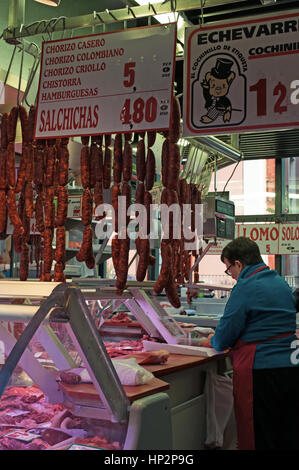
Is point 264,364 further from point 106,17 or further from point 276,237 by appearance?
point 276,237

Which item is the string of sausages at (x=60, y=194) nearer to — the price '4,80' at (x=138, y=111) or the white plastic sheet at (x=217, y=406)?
the price '4,80' at (x=138, y=111)

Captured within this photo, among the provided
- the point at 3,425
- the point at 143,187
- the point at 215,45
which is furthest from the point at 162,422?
the point at 215,45

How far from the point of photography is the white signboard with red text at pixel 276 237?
11.7 m

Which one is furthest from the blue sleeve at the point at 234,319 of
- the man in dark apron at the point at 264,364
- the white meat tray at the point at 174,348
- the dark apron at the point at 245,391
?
the white meat tray at the point at 174,348

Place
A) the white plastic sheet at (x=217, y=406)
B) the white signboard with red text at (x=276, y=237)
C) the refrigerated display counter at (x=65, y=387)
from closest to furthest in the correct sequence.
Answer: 1. the refrigerated display counter at (x=65, y=387)
2. the white plastic sheet at (x=217, y=406)
3. the white signboard with red text at (x=276, y=237)

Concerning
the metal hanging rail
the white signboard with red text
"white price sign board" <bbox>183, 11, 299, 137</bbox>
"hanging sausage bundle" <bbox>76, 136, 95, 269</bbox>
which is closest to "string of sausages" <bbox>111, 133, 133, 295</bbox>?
"hanging sausage bundle" <bbox>76, 136, 95, 269</bbox>

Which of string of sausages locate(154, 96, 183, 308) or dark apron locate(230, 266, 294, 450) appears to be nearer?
string of sausages locate(154, 96, 183, 308)

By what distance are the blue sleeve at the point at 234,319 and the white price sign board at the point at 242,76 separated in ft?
4.81

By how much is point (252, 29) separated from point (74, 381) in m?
2.32

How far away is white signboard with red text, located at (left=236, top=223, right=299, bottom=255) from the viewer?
11.7 m

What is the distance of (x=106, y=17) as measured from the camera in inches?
141

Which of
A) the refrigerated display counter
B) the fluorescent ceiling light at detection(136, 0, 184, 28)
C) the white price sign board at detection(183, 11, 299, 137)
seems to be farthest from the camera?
the fluorescent ceiling light at detection(136, 0, 184, 28)

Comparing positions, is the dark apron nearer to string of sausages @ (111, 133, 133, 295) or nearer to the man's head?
the man's head

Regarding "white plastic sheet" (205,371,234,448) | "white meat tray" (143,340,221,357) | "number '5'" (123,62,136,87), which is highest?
"number '5'" (123,62,136,87)
